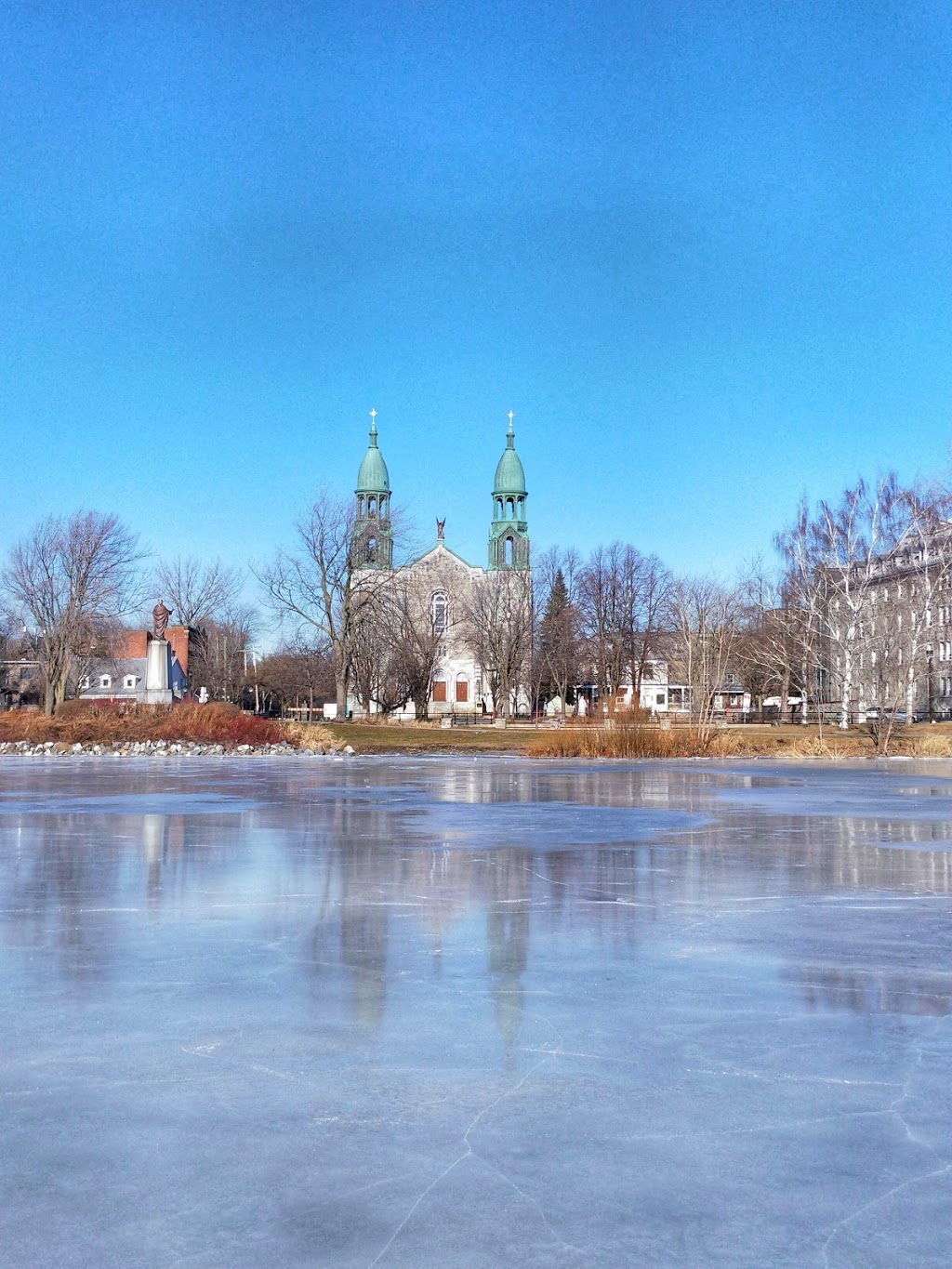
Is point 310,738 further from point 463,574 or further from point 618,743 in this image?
point 463,574

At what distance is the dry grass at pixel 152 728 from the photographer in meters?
31.4

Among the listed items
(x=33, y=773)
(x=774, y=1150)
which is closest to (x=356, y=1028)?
(x=774, y=1150)

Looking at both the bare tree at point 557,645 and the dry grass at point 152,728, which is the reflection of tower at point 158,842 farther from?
the bare tree at point 557,645

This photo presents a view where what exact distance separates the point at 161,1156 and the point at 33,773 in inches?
778

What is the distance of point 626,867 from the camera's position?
394 inches

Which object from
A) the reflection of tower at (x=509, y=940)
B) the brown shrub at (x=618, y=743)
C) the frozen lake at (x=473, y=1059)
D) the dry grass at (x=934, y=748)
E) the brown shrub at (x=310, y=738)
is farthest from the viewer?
the brown shrub at (x=310, y=738)

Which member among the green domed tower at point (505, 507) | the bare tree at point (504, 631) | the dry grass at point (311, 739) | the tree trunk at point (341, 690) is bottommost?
the dry grass at point (311, 739)

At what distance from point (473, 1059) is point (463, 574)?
92.5 m

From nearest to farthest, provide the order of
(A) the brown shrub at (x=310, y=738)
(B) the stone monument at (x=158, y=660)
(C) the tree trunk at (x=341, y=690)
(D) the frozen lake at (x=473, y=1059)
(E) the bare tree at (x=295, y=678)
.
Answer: (D) the frozen lake at (x=473, y=1059) → (A) the brown shrub at (x=310, y=738) → (B) the stone monument at (x=158, y=660) → (C) the tree trunk at (x=341, y=690) → (E) the bare tree at (x=295, y=678)

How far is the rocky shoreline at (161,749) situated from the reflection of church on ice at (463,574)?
51299 millimetres

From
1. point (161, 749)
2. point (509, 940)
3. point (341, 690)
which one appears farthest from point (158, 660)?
point (509, 940)

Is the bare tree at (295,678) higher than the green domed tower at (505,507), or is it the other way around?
the green domed tower at (505,507)

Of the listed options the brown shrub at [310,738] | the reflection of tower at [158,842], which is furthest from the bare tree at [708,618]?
the reflection of tower at [158,842]

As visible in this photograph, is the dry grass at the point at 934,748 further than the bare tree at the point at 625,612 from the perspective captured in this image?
No
